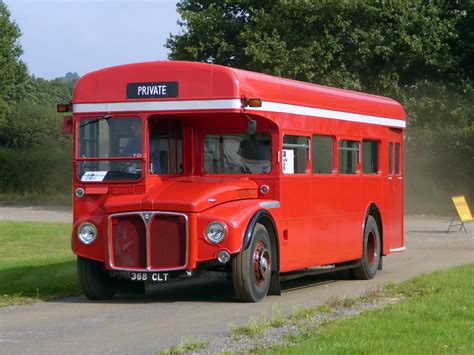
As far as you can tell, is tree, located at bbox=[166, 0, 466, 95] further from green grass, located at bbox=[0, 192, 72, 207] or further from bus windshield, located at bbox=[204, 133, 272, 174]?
bus windshield, located at bbox=[204, 133, 272, 174]

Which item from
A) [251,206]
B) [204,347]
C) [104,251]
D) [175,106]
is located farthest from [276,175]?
[204,347]

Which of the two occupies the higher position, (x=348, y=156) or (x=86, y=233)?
(x=348, y=156)

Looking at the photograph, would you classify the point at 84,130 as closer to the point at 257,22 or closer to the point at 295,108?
the point at 295,108

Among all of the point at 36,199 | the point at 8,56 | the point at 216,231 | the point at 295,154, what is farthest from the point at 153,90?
the point at 8,56

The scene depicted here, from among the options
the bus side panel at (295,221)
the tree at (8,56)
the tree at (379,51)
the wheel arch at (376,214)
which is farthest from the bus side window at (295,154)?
the tree at (8,56)

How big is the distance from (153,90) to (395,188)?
22.4ft

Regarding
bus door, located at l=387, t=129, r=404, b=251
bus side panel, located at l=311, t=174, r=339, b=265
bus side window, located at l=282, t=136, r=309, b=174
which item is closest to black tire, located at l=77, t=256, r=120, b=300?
bus side window, located at l=282, t=136, r=309, b=174

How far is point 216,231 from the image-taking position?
41.1 feet

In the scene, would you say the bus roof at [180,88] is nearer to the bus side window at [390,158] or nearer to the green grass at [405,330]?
the green grass at [405,330]

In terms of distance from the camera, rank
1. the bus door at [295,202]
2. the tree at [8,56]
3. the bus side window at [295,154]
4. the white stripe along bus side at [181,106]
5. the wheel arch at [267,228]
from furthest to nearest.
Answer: the tree at [8,56]
the bus side window at [295,154]
the bus door at [295,202]
the white stripe along bus side at [181,106]
the wheel arch at [267,228]

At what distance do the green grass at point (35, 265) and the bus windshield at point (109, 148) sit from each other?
74.8 inches

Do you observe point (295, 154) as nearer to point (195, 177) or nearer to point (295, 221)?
point (295, 221)

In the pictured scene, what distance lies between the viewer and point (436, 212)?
37.1 meters

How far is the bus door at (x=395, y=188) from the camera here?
1844 cm
